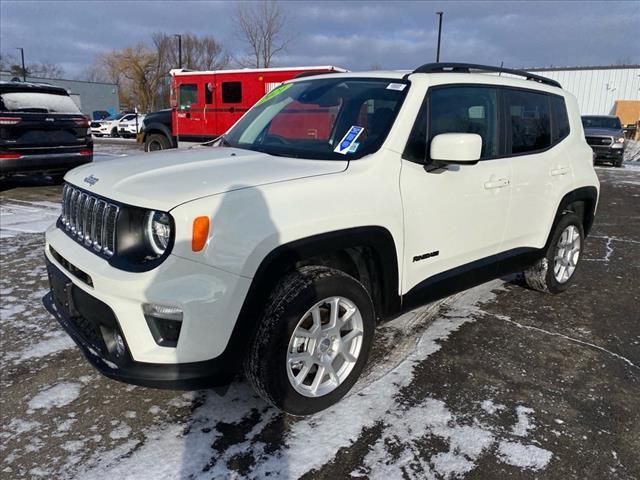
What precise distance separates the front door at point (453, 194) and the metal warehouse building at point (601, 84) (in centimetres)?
3539

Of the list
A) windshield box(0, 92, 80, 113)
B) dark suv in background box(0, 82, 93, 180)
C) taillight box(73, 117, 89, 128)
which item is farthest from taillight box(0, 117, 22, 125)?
taillight box(73, 117, 89, 128)

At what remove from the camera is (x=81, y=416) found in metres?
2.74

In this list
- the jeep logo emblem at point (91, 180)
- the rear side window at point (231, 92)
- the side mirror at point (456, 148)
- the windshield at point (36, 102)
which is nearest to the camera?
the jeep logo emblem at point (91, 180)

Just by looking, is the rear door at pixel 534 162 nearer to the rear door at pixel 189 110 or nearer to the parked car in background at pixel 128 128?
the rear door at pixel 189 110

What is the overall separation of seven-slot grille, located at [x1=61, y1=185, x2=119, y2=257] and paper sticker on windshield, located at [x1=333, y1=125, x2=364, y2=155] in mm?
1282

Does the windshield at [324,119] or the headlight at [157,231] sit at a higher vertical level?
the windshield at [324,119]

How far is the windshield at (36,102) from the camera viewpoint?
8117mm

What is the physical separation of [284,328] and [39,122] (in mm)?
7790

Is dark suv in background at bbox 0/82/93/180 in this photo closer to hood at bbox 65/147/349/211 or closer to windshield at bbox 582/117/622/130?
hood at bbox 65/147/349/211

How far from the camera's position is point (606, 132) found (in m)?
17.8

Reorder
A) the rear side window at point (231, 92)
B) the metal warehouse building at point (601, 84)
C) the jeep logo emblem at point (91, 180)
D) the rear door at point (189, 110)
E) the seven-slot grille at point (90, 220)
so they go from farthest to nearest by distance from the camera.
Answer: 1. the metal warehouse building at point (601, 84)
2. the rear door at point (189, 110)
3. the rear side window at point (231, 92)
4. the jeep logo emblem at point (91, 180)
5. the seven-slot grille at point (90, 220)

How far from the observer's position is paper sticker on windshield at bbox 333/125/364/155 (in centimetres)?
300

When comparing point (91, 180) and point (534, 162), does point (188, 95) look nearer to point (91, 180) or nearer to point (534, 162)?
point (534, 162)

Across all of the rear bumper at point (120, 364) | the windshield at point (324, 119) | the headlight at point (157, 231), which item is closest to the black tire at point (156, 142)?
the windshield at point (324, 119)
